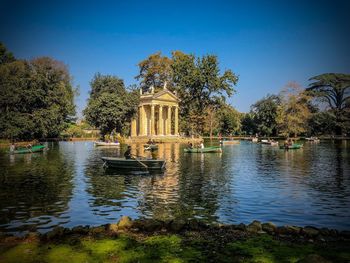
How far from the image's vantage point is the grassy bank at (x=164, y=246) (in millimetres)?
8953

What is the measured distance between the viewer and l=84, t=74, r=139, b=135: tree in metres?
82.4

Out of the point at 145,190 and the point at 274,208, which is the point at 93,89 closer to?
the point at 145,190

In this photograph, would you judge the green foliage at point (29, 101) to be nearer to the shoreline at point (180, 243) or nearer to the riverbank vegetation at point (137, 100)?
the riverbank vegetation at point (137, 100)

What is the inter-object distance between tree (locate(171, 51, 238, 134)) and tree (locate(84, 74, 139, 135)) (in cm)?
1349

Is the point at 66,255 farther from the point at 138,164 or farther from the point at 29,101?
the point at 29,101

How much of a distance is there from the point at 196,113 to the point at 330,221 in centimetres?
8454

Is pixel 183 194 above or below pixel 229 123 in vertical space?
below

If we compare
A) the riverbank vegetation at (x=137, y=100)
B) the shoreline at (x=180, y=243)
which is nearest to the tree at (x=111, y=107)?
the riverbank vegetation at (x=137, y=100)

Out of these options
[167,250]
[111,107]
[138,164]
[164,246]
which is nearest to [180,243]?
[164,246]

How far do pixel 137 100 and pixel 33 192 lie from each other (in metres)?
70.4

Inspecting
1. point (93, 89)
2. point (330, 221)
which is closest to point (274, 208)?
point (330, 221)

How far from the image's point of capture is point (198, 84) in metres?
95.2

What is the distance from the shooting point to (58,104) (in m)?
76.6

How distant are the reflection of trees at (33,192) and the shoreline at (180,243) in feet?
14.6
